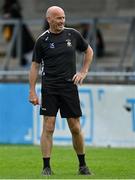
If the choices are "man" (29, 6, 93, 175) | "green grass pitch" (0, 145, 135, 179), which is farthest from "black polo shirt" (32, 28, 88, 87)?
"green grass pitch" (0, 145, 135, 179)

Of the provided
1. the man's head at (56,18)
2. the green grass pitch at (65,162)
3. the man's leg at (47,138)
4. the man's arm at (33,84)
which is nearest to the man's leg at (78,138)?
the green grass pitch at (65,162)

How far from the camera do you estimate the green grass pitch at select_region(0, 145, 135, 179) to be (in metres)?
12.3

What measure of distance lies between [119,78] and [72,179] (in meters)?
6.97

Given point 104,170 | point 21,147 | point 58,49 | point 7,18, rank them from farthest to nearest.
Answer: point 7,18 → point 21,147 → point 104,170 → point 58,49

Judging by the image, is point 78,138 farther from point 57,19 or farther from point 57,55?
point 57,19

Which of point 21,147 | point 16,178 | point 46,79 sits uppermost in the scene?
point 46,79

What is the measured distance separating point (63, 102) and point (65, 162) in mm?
2363

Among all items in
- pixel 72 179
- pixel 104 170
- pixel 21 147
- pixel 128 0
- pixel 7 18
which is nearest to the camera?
pixel 72 179

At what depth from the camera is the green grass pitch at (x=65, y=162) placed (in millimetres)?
12294

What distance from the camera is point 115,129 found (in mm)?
17797

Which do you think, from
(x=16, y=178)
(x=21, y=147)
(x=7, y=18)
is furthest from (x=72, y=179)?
(x=7, y=18)

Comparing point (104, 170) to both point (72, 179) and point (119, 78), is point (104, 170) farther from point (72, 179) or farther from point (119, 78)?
point (119, 78)

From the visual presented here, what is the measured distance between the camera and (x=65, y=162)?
1437 cm

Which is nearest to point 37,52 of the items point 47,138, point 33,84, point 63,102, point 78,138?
point 33,84
